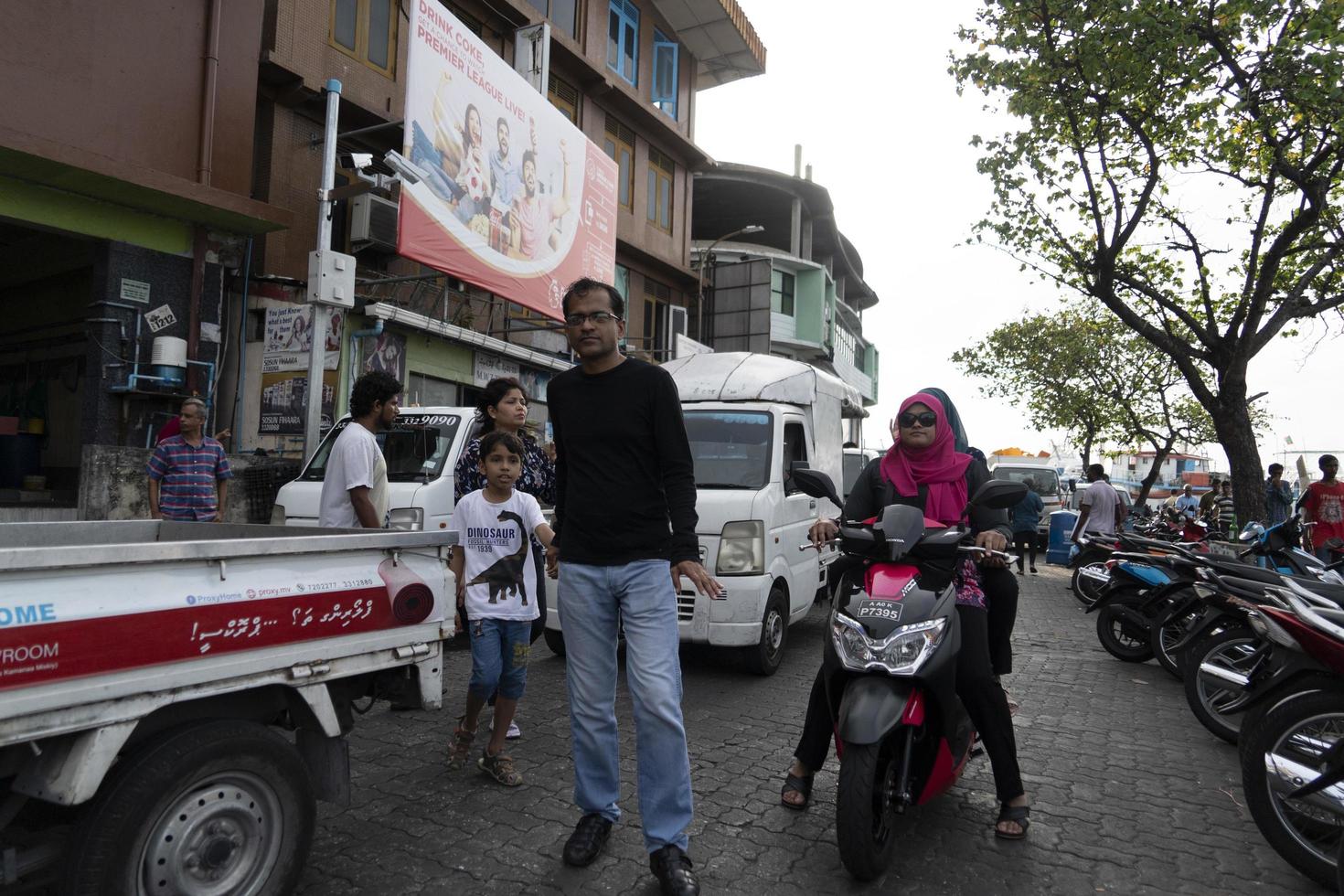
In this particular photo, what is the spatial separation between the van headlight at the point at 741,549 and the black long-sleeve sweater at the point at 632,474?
3075 millimetres

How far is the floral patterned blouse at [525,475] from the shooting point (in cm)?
441

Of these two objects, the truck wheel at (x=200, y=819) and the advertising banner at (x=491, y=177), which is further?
the advertising banner at (x=491, y=177)

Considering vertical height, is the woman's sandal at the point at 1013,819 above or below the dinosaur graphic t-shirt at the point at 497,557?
below

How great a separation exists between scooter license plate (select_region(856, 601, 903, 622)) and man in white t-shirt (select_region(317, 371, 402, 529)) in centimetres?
267

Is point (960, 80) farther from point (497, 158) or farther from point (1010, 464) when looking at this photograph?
point (1010, 464)

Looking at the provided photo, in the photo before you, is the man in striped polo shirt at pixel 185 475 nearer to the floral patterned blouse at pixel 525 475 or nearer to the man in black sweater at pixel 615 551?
the floral patterned blouse at pixel 525 475

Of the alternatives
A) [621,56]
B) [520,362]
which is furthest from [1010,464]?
[621,56]

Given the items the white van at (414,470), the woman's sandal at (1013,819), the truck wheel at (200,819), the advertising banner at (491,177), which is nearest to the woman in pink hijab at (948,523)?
the woman's sandal at (1013,819)

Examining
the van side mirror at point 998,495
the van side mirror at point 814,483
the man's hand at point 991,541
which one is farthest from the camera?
the van side mirror at point 814,483

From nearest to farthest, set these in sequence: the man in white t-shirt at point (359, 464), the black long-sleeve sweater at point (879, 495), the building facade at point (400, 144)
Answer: the black long-sleeve sweater at point (879, 495) < the man in white t-shirt at point (359, 464) < the building facade at point (400, 144)

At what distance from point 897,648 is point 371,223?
1222cm

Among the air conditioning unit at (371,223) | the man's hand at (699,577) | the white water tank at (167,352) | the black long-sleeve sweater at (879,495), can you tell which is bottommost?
the man's hand at (699,577)

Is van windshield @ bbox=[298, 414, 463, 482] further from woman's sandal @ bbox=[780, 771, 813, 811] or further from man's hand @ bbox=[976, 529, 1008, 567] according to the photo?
man's hand @ bbox=[976, 529, 1008, 567]

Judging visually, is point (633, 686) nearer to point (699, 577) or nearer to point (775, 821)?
point (699, 577)
